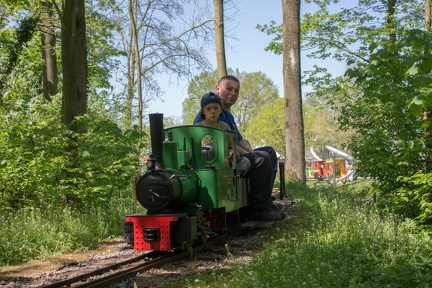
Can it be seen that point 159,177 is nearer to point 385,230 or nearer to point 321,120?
point 385,230

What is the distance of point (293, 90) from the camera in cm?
1580

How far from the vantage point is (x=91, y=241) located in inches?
334

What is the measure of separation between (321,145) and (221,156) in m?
→ 57.4

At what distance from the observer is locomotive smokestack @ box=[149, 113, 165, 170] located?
6.49 metres

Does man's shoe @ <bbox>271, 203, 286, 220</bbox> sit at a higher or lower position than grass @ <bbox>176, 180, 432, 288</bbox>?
higher

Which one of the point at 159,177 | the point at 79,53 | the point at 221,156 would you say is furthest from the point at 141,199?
the point at 79,53

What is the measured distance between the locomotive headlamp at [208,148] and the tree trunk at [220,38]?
32.0 feet

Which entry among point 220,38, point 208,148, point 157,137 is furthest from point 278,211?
point 220,38

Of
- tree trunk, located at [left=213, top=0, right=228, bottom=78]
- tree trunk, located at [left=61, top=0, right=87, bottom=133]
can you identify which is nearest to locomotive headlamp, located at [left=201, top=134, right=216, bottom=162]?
tree trunk, located at [left=61, top=0, right=87, bottom=133]

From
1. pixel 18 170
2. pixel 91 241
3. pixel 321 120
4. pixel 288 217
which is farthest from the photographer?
pixel 321 120

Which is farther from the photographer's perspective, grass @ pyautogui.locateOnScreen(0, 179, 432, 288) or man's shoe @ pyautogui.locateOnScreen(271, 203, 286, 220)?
man's shoe @ pyautogui.locateOnScreen(271, 203, 286, 220)

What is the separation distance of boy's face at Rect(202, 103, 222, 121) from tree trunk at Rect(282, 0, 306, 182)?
8208mm

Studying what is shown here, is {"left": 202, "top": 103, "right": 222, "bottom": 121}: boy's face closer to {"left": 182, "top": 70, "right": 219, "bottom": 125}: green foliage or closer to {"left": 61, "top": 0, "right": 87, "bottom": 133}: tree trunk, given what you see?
{"left": 61, "top": 0, "right": 87, "bottom": 133}: tree trunk

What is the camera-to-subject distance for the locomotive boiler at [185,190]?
6.50 m
